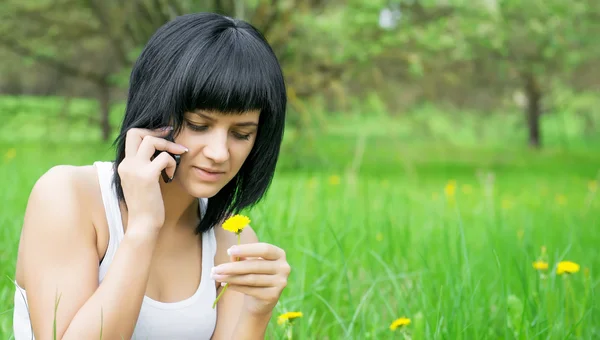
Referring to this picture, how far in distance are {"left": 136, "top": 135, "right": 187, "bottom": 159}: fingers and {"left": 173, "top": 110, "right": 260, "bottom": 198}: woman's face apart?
0.03 meters

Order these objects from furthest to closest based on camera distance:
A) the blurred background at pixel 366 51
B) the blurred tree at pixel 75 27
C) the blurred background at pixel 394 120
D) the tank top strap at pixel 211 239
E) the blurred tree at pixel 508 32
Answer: the blurred tree at pixel 75 27 < the blurred background at pixel 366 51 < the blurred tree at pixel 508 32 < the blurred background at pixel 394 120 < the tank top strap at pixel 211 239

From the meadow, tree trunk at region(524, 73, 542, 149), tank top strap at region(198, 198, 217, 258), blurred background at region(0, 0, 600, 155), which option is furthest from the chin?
tree trunk at region(524, 73, 542, 149)

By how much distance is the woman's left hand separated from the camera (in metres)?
1.34

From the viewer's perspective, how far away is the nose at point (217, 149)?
1446 millimetres

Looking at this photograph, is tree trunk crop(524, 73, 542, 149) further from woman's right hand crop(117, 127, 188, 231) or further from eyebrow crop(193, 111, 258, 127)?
woman's right hand crop(117, 127, 188, 231)

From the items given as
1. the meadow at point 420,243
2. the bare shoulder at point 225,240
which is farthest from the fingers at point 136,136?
the meadow at point 420,243

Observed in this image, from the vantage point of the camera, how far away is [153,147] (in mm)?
1411

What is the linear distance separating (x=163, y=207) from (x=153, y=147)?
0.41 ft

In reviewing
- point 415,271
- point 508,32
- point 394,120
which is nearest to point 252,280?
point 415,271

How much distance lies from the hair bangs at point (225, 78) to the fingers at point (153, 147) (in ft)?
0.29

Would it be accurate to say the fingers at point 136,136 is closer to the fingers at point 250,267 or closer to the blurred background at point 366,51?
the fingers at point 250,267

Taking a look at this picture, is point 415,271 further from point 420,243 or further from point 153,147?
point 153,147

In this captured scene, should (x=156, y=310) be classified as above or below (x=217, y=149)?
below

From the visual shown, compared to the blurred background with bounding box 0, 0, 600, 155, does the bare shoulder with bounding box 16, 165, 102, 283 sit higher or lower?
lower
